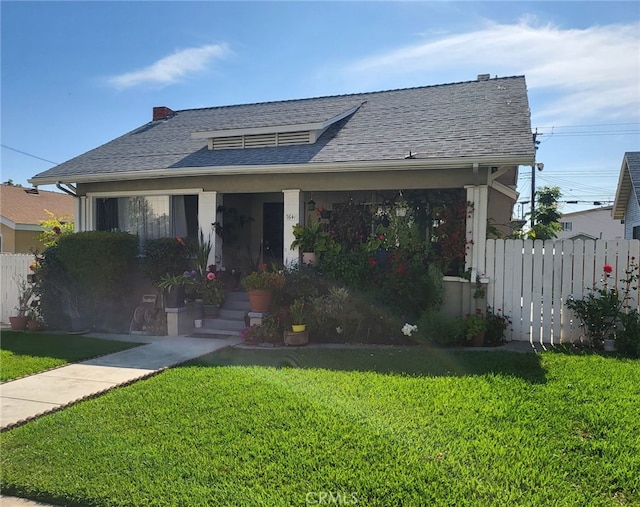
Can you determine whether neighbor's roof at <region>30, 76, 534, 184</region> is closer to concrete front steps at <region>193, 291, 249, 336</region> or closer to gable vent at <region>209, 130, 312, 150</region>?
gable vent at <region>209, 130, 312, 150</region>

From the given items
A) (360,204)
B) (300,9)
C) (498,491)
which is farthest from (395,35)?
(498,491)

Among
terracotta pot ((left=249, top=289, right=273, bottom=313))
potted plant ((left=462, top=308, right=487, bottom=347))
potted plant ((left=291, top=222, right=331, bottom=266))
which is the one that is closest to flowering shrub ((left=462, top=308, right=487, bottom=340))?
potted plant ((left=462, top=308, right=487, bottom=347))

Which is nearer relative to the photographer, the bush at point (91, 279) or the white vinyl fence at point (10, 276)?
the bush at point (91, 279)

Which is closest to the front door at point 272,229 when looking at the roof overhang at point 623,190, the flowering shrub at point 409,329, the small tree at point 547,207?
the flowering shrub at point 409,329

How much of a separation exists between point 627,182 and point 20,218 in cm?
2281

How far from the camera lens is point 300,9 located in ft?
27.7

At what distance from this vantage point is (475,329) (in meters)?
6.78

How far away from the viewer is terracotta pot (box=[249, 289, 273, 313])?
25.5 feet

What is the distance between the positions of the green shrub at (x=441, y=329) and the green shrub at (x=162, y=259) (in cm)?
515

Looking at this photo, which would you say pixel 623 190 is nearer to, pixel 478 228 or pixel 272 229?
pixel 478 228

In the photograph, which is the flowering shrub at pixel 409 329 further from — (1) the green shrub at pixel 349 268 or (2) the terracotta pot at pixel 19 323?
(2) the terracotta pot at pixel 19 323

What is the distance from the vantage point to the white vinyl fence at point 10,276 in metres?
10.3

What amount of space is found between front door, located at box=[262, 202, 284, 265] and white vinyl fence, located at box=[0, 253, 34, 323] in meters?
5.47

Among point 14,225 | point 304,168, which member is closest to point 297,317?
point 304,168
